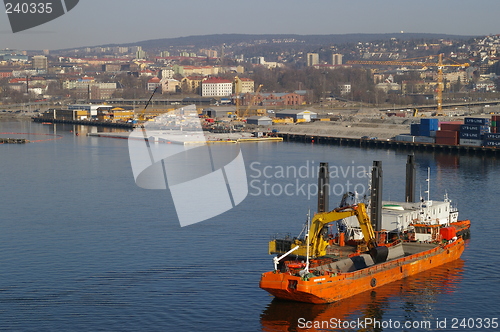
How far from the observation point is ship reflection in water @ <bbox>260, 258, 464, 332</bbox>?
9.16m

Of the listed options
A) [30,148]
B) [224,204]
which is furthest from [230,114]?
[224,204]

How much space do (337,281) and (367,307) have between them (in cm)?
44

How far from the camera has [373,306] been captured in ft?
31.5

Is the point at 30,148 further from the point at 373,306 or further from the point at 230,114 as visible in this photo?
the point at 373,306

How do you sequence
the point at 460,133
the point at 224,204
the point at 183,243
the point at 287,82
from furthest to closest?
1. the point at 287,82
2. the point at 460,133
3. the point at 224,204
4. the point at 183,243

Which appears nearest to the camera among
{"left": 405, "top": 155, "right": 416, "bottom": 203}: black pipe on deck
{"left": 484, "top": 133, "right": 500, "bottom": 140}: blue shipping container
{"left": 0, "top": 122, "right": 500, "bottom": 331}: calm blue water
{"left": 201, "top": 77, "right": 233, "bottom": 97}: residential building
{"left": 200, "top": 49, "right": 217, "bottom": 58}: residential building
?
{"left": 0, "top": 122, "right": 500, "bottom": 331}: calm blue water

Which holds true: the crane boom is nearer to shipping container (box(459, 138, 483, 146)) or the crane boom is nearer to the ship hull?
the ship hull

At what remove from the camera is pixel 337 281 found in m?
9.66

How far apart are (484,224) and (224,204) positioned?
15.3 ft

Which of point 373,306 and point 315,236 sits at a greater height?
point 315,236

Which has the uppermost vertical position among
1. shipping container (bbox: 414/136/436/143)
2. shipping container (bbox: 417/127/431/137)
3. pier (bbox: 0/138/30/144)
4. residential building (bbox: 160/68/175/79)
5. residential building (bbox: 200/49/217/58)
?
residential building (bbox: 200/49/217/58)

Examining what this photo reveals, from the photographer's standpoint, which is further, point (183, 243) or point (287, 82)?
point (287, 82)

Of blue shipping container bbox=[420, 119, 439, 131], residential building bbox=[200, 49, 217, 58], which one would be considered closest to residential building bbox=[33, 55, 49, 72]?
residential building bbox=[200, 49, 217, 58]

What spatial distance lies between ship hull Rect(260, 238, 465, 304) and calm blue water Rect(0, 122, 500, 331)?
4.6 inches
